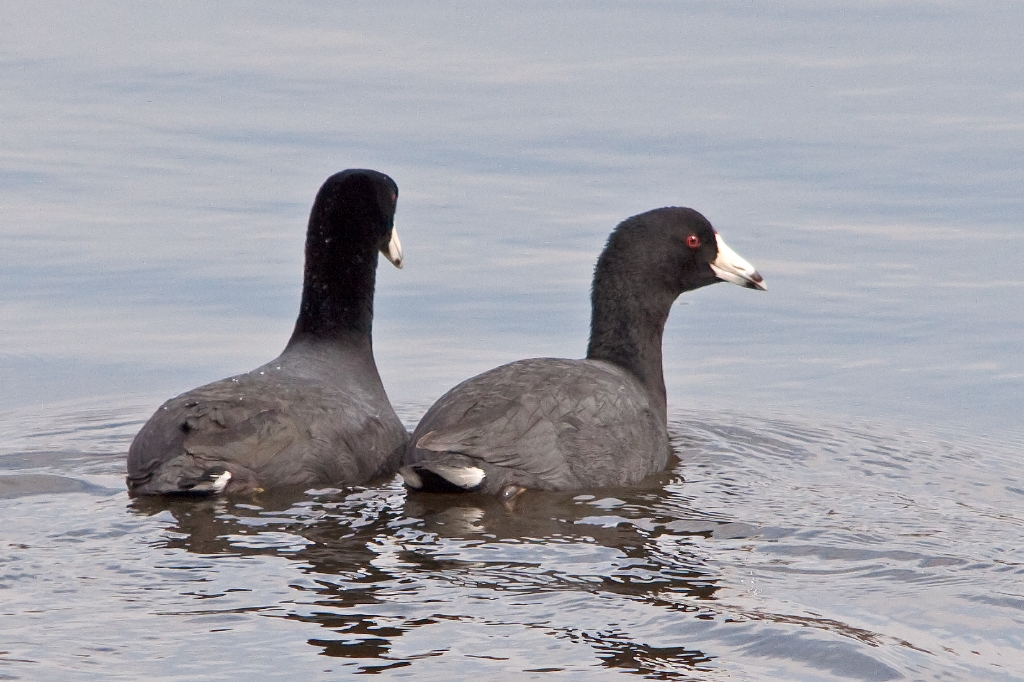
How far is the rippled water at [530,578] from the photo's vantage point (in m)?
5.23

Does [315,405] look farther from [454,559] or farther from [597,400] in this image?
[454,559]

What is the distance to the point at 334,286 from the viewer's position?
859 cm

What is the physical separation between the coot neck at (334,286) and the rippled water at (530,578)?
126 cm

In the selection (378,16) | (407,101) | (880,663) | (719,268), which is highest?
(378,16)

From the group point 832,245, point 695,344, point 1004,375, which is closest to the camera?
point 1004,375

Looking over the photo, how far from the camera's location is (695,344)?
1073cm

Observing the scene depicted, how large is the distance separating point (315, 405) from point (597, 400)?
128 cm

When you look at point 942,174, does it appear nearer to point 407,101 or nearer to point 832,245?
point 832,245

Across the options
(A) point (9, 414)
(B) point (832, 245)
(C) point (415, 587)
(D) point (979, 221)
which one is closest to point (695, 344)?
(B) point (832, 245)

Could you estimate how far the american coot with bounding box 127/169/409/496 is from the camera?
6938 millimetres

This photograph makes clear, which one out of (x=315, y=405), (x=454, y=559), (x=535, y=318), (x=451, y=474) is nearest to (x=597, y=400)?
(x=451, y=474)

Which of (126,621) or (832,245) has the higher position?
(832,245)

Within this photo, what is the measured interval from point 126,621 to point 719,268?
174 inches

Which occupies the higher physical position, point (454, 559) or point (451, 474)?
point (451, 474)
